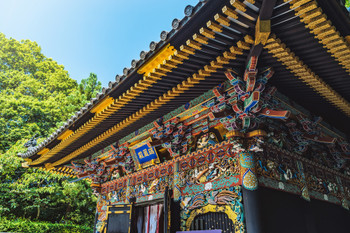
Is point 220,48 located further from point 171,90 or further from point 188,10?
point 171,90

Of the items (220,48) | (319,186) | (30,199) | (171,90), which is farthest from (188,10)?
(30,199)

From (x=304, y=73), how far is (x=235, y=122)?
1.35 m

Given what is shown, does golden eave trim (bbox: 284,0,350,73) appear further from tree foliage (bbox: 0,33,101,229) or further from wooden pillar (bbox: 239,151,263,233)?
tree foliage (bbox: 0,33,101,229)

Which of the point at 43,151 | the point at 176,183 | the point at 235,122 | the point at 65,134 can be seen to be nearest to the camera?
the point at 235,122

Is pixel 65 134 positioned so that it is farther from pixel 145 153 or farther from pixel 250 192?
pixel 250 192

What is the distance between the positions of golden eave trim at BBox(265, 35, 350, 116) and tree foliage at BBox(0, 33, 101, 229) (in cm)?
1343

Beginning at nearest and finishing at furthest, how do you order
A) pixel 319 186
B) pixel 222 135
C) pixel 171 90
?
1. pixel 171 90
2. pixel 222 135
3. pixel 319 186

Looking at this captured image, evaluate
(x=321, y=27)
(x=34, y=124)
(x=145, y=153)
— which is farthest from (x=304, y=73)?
(x=34, y=124)

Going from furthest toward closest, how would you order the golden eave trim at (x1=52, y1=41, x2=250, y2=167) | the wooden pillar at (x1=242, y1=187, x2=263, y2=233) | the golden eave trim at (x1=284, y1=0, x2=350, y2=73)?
the golden eave trim at (x1=52, y1=41, x2=250, y2=167) < the wooden pillar at (x1=242, y1=187, x2=263, y2=233) < the golden eave trim at (x1=284, y1=0, x2=350, y2=73)

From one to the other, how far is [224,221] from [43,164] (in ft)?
23.7

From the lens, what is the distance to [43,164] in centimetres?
859

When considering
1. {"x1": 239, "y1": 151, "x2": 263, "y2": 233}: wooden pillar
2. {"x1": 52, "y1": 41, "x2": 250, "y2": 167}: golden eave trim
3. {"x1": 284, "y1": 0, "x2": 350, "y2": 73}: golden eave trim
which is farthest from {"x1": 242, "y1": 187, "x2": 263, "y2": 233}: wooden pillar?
{"x1": 284, "y1": 0, "x2": 350, "y2": 73}: golden eave trim

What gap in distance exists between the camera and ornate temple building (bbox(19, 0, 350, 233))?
9.84 feet

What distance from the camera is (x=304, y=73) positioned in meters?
3.81
